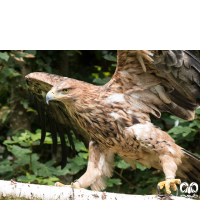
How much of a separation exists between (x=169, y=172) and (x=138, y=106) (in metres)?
0.66

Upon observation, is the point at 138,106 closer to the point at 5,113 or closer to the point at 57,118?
the point at 57,118

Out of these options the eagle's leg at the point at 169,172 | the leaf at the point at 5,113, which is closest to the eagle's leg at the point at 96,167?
the eagle's leg at the point at 169,172

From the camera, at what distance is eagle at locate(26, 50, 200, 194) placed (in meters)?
2.34

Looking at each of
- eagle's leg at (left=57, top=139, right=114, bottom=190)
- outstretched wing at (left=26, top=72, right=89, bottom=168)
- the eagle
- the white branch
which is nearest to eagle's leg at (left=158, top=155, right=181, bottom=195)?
the eagle

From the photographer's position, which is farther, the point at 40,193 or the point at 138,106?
the point at 138,106

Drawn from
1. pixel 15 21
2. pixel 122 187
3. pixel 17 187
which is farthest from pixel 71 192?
pixel 122 187

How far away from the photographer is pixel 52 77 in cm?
290

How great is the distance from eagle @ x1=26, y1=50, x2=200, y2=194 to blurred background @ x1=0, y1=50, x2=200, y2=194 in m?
0.74

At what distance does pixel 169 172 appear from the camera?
226cm

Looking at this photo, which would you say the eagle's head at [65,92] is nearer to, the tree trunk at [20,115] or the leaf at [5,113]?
the leaf at [5,113]

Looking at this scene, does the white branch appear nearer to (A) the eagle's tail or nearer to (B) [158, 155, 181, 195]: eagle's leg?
(B) [158, 155, 181, 195]: eagle's leg

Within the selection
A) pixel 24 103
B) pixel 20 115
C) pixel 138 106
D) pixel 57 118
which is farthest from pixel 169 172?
pixel 20 115

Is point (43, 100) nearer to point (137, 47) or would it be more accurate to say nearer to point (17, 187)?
point (17, 187)

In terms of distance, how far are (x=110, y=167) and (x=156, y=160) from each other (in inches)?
19.7
